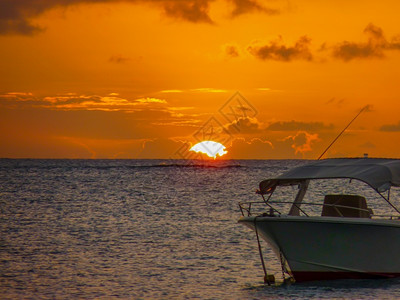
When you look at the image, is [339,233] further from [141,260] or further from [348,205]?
[141,260]

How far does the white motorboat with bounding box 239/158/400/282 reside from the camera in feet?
71.0

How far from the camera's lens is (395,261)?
22531mm

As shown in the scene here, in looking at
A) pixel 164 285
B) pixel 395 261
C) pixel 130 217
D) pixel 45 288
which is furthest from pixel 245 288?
pixel 130 217

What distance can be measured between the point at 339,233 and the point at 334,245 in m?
0.49

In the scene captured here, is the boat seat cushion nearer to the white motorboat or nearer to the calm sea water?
the white motorboat

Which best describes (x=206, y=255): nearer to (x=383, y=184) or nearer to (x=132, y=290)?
(x=132, y=290)

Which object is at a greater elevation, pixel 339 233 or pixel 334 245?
pixel 339 233

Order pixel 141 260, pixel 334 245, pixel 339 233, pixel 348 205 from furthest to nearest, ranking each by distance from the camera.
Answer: pixel 141 260, pixel 348 205, pixel 334 245, pixel 339 233

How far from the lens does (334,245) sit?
2200cm

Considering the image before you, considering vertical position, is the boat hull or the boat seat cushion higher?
the boat seat cushion

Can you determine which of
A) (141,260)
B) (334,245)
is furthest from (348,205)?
(141,260)

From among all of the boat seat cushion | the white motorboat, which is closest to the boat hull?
the white motorboat

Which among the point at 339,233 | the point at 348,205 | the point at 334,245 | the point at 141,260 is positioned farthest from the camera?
the point at 141,260

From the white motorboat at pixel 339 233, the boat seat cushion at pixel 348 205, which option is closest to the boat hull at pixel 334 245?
the white motorboat at pixel 339 233
